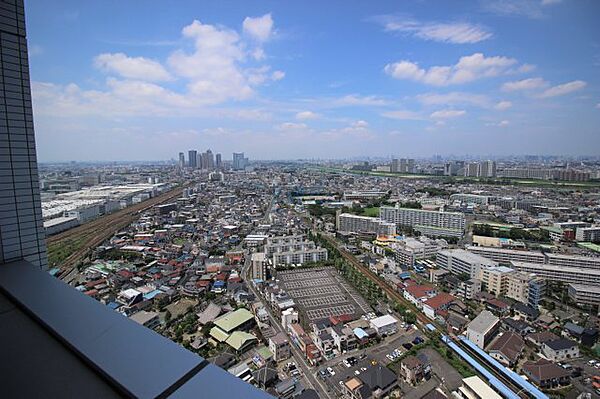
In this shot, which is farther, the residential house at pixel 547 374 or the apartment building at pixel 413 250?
the apartment building at pixel 413 250

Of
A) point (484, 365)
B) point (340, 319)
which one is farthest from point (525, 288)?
point (340, 319)

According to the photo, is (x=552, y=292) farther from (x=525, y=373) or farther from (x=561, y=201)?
(x=561, y=201)

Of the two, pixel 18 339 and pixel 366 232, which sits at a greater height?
pixel 18 339

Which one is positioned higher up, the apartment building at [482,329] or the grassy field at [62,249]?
the grassy field at [62,249]

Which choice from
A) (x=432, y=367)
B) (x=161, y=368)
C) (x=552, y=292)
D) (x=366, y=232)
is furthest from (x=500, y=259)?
(x=161, y=368)

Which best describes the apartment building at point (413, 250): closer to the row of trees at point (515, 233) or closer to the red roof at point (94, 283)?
the row of trees at point (515, 233)

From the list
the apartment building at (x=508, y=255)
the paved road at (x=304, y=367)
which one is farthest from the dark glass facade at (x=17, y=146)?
the apartment building at (x=508, y=255)

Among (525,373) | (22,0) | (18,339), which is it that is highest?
(22,0)
